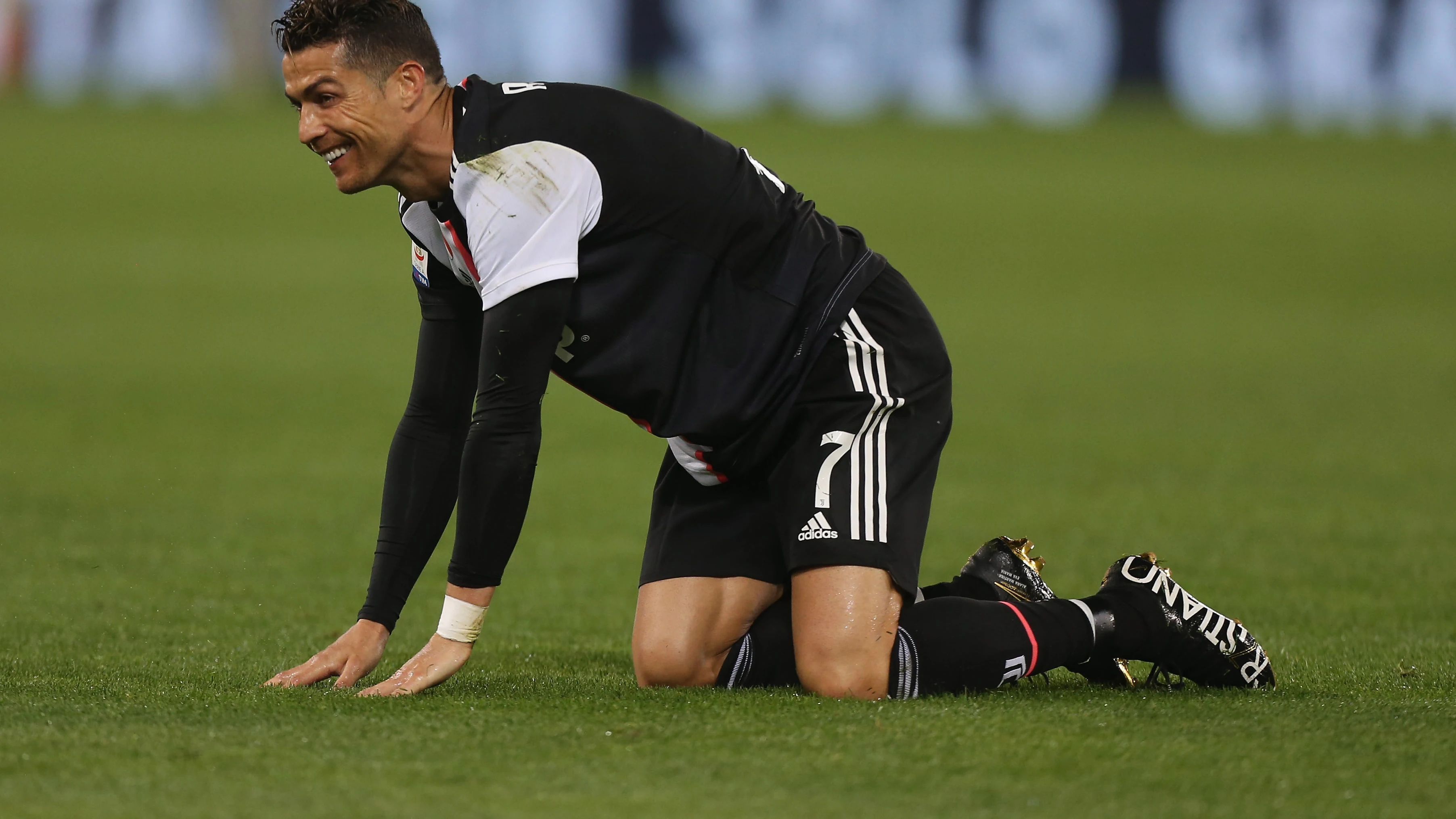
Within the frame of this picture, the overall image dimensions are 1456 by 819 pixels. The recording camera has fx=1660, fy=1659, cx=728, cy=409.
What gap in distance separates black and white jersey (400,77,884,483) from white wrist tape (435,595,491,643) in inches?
22.8

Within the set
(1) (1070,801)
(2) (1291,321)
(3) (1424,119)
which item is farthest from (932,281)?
(1) (1070,801)

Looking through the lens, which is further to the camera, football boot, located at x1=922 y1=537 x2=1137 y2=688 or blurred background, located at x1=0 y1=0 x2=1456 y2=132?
blurred background, located at x1=0 y1=0 x2=1456 y2=132

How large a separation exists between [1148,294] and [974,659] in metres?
14.3

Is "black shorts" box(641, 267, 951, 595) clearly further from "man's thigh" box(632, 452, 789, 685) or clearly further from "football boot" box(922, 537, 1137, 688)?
"football boot" box(922, 537, 1137, 688)

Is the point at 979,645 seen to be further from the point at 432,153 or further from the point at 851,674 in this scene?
the point at 432,153

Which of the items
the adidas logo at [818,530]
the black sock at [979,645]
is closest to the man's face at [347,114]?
the adidas logo at [818,530]

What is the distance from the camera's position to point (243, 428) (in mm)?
9844

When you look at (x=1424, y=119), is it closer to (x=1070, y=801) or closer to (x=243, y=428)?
(x=243, y=428)

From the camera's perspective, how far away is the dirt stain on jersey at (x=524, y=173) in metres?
3.45

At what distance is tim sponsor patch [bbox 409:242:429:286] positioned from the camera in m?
3.91

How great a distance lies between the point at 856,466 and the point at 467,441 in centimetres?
95

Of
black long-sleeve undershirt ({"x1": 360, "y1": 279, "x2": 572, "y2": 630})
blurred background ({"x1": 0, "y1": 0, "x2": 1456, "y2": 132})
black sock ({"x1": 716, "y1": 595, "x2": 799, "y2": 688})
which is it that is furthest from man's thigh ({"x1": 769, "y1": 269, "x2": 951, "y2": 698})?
blurred background ({"x1": 0, "y1": 0, "x2": 1456, "y2": 132})

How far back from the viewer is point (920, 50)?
74.8 ft

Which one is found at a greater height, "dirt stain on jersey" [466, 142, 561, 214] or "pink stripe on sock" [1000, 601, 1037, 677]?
"dirt stain on jersey" [466, 142, 561, 214]
